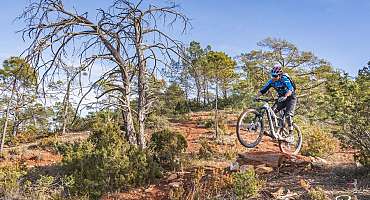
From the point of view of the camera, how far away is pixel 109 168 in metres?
9.18

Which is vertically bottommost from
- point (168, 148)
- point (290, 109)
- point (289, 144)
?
point (168, 148)

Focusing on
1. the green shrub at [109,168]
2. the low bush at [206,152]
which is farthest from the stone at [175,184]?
the low bush at [206,152]

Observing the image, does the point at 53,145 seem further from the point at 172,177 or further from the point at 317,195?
the point at 317,195

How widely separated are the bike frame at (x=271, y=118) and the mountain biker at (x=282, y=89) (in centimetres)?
23

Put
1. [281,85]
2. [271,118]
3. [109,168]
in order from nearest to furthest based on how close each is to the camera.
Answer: [281,85], [271,118], [109,168]

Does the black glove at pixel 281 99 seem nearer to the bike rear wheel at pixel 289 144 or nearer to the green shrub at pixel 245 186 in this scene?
the bike rear wheel at pixel 289 144

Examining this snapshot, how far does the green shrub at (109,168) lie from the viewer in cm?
895

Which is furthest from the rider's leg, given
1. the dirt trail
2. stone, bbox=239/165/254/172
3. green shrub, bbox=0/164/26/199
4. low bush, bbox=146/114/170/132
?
low bush, bbox=146/114/170/132

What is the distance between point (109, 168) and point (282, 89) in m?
4.20

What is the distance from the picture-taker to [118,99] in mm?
9375

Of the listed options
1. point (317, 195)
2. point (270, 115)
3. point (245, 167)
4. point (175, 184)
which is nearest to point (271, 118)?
point (270, 115)

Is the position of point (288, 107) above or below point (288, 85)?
below

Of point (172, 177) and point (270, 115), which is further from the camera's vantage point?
point (172, 177)

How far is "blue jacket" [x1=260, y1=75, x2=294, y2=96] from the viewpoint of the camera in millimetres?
7982
